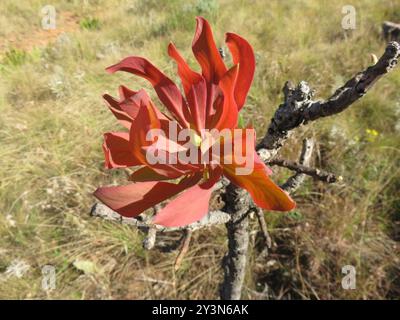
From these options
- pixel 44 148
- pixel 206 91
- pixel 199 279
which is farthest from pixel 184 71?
pixel 44 148

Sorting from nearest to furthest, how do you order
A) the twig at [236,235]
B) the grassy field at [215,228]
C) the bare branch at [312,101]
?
the bare branch at [312,101]
the twig at [236,235]
the grassy field at [215,228]

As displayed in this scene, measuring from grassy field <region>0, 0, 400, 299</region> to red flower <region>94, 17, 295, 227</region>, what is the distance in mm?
1353

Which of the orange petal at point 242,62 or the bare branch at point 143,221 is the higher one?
the orange petal at point 242,62

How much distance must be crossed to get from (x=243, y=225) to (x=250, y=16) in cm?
376

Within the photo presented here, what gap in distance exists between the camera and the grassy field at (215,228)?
1.92 meters

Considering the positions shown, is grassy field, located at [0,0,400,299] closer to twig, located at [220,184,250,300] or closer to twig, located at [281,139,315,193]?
twig, located at [220,184,250,300]

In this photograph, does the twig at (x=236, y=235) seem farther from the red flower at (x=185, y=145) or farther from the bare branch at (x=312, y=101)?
the red flower at (x=185, y=145)

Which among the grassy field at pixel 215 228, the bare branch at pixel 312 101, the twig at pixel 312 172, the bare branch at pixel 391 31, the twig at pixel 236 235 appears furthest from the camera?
the bare branch at pixel 391 31

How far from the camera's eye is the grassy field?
6.31 ft

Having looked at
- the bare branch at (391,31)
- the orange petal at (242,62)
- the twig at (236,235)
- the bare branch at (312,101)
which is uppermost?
the bare branch at (391,31)

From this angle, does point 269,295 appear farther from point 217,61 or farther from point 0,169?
point 0,169

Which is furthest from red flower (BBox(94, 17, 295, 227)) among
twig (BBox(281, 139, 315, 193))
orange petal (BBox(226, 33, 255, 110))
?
twig (BBox(281, 139, 315, 193))

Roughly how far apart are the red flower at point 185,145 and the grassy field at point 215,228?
135 cm

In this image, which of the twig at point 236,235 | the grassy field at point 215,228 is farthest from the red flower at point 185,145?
the grassy field at point 215,228
